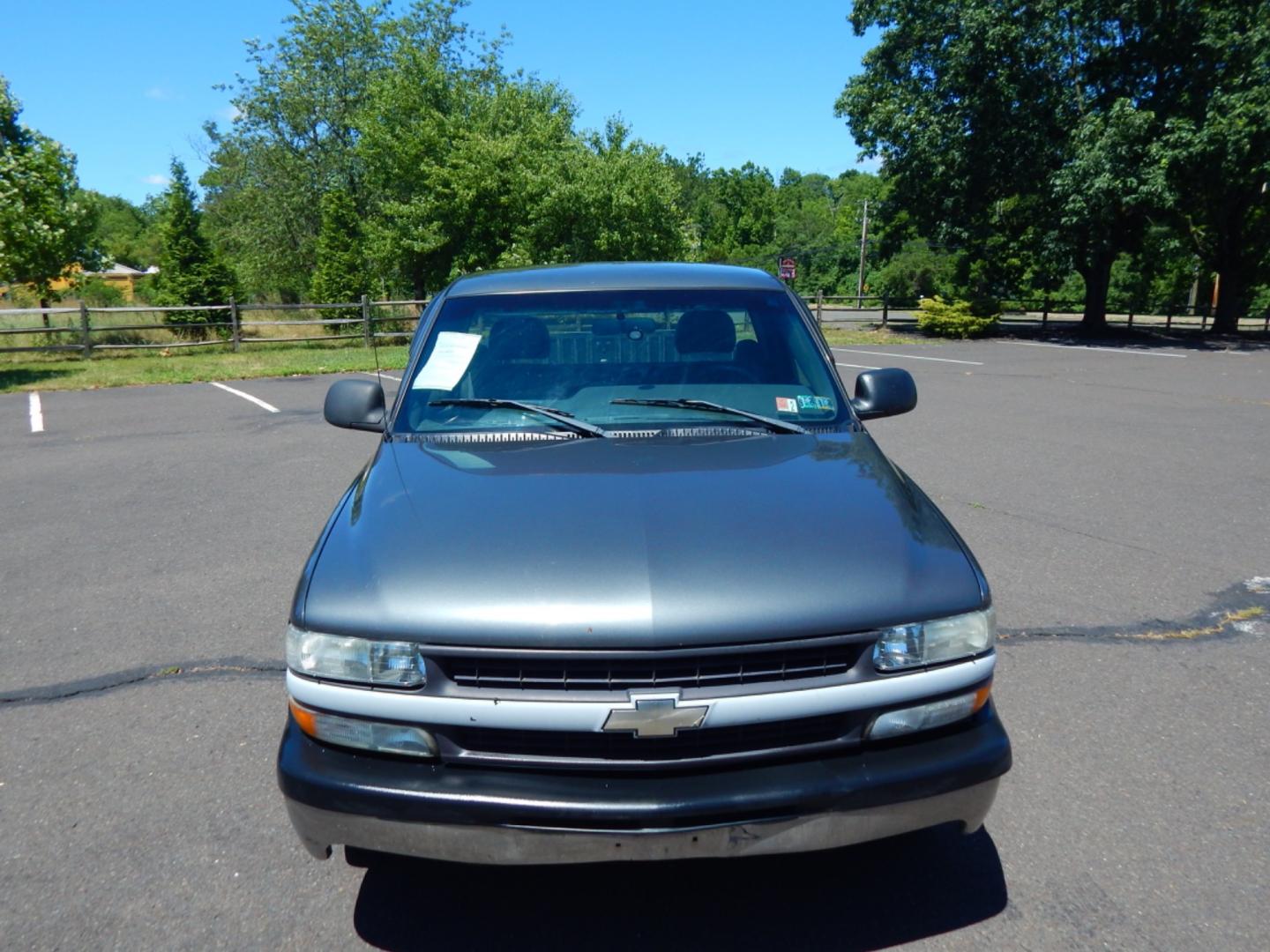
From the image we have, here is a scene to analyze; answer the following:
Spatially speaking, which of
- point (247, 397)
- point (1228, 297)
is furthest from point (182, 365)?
point (1228, 297)

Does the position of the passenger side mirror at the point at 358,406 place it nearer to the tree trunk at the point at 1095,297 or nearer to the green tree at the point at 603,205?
the green tree at the point at 603,205

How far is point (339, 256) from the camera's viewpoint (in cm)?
3553

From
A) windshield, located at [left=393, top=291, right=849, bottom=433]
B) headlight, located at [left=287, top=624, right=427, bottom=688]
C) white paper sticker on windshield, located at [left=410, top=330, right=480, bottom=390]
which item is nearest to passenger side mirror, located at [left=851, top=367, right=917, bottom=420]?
windshield, located at [left=393, top=291, right=849, bottom=433]

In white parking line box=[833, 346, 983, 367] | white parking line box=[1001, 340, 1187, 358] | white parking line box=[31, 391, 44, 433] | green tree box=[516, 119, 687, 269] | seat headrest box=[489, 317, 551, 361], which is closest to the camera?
seat headrest box=[489, 317, 551, 361]

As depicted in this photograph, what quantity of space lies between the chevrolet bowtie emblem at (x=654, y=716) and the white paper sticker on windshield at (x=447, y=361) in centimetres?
174

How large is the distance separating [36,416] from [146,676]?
10140 millimetres

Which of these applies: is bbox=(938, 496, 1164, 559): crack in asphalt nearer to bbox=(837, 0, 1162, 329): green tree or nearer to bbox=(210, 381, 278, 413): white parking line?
bbox=(210, 381, 278, 413): white parking line

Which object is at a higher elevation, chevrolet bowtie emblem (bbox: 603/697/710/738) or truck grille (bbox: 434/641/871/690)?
truck grille (bbox: 434/641/871/690)

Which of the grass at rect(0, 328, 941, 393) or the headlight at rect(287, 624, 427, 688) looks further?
the grass at rect(0, 328, 941, 393)

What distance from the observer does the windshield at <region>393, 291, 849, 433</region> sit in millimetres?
3330

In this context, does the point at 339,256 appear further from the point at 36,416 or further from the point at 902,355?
the point at 36,416

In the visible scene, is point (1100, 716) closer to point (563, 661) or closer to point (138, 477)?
point (563, 661)

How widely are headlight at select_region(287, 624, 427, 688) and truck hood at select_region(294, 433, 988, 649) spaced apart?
0.03 meters

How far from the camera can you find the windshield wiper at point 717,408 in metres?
3.29
